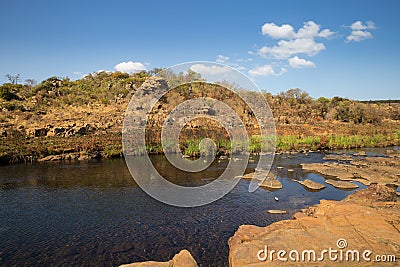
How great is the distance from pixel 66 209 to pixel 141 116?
77.5ft

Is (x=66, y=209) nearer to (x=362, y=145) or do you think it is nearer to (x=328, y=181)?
(x=328, y=181)

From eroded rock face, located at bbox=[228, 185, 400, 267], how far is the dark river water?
131cm

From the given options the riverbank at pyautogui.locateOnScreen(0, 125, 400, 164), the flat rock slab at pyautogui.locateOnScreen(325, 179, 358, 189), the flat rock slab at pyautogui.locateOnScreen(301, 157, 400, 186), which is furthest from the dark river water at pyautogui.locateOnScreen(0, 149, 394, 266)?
the riverbank at pyautogui.locateOnScreen(0, 125, 400, 164)

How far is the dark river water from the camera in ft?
31.0

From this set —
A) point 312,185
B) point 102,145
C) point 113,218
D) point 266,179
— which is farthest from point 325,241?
point 102,145

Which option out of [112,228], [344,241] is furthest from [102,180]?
[344,241]

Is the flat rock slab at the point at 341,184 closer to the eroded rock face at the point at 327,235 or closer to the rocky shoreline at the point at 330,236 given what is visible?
the rocky shoreline at the point at 330,236

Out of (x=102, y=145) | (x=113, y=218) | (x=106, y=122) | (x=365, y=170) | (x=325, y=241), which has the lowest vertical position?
(x=113, y=218)

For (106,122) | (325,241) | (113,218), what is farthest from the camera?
(106,122)

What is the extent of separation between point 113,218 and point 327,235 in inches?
328

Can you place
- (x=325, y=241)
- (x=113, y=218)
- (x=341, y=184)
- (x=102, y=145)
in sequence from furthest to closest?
(x=102, y=145) < (x=341, y=184) < (x=113, y=218) < (x=325, y=241)

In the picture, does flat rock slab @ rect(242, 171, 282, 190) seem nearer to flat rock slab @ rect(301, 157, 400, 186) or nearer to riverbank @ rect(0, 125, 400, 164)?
flat rock slab @ rect(301, 157, 400, 186)

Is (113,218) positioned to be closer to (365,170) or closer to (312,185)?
(312,185)

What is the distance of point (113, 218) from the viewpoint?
1238cm
